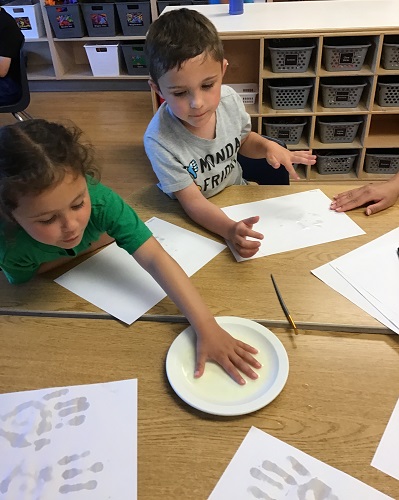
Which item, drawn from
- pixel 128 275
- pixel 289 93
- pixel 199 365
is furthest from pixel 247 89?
pixel 199 365

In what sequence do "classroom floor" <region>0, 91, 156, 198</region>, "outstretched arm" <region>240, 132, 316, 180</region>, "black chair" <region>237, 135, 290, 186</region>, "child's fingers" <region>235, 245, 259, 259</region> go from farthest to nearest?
"classroom floor" <region>0, 91, 156, 198</region>, "black chair" <region>237, 135, 290, 186</region>, "outstretched arm" <region>240, 132, 316, 180</region>, "child's fingers" <region>235, 245, 259, 259</region>

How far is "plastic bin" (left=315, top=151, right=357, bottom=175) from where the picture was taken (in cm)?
253

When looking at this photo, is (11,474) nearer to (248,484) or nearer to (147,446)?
(147,446)

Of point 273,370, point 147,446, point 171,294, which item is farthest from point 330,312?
point 147,446

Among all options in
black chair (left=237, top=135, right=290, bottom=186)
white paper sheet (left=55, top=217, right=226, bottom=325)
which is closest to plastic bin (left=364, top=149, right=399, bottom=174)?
black chair (left=237, top=135, right=290, bottom=186)

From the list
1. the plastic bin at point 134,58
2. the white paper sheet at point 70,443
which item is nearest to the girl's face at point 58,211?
the white paper sheet at point 70,443

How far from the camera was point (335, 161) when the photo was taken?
2.55 m

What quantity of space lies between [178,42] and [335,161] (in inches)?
66.1

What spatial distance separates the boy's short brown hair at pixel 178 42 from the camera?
1.07 metres

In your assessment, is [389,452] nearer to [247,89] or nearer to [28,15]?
[247,89]

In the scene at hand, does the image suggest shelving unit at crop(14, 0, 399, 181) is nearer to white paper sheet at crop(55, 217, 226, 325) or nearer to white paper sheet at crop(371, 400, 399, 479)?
white paper sheet at crop(55, 217, 226, 325)

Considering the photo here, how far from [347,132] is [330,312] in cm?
184

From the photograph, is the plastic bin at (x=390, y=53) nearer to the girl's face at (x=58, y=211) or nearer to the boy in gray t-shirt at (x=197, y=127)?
the boy in gray t-shirt at (x=197, y=127)

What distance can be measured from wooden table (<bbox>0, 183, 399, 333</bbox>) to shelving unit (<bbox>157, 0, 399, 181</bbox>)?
135 centimetres
